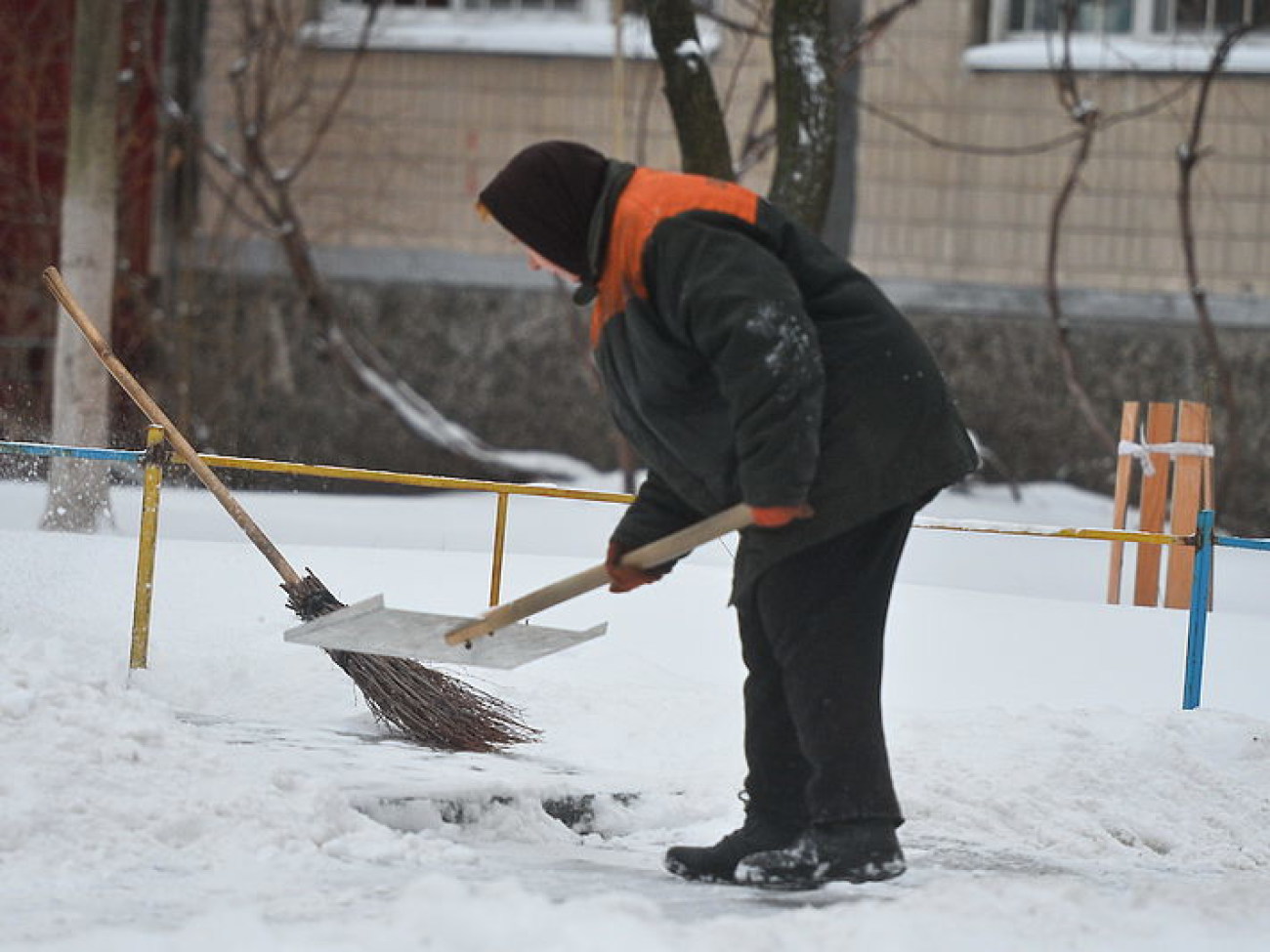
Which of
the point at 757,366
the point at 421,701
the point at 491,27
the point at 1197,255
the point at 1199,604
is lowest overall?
the point at 421,701

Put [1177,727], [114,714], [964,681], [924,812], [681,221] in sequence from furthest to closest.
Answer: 1. [964,681]
2. [1177,727]
3. [924,812]
4. [114,714]
5. [681,221]

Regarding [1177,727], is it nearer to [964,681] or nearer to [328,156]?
[964,681]

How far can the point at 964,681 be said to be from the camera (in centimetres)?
685

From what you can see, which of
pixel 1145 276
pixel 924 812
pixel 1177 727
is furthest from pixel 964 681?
pixel 1145 276

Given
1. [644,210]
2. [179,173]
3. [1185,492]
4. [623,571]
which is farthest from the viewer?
[179,173]

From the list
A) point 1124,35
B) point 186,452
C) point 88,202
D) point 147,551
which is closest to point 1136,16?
point 1124,35

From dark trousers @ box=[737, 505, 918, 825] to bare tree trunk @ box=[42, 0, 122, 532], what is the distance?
21.0ft

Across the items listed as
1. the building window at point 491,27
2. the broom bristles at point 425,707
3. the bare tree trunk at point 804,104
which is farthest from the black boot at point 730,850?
the building window at point 491,27

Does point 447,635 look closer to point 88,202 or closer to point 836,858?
point 836,858

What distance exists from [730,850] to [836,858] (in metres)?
0.28

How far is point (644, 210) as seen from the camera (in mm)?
3625

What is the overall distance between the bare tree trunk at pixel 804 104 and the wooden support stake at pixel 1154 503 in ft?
6.03

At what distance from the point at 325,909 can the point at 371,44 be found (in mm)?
8965

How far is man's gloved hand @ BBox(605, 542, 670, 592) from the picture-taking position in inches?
151
